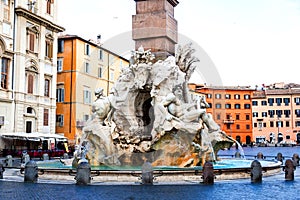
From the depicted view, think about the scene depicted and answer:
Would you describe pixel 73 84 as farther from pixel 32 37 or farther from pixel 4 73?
pixel 4 73

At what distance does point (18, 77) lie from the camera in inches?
1297

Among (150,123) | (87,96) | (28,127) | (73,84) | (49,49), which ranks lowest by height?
(150,123)

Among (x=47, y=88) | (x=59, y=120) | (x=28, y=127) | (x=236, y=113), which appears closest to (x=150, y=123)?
(x=28, y=127)

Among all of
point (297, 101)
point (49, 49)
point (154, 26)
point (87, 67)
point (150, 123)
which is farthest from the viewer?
point (297, 101)

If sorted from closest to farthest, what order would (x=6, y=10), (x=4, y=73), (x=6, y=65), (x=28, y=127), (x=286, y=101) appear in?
1. (x=4, y=73)
2. (x=6, y=10)
3. (x=6, y=65)
4. (x=28, y=127)
5. (x=286, y=101)

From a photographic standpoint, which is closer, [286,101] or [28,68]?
[28,68]

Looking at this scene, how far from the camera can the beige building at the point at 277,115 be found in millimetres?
78250

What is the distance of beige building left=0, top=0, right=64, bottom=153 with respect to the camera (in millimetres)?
31891

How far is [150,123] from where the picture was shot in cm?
1634

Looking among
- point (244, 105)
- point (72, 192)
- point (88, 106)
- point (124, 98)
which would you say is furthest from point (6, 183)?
point (244, 105)

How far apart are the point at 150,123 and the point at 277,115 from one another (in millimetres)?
66801

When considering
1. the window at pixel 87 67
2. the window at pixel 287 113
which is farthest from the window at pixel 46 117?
the window at pixel 287 113

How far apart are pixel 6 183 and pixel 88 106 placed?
30.0m

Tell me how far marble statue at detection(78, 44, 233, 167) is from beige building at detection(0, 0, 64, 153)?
16.3m
